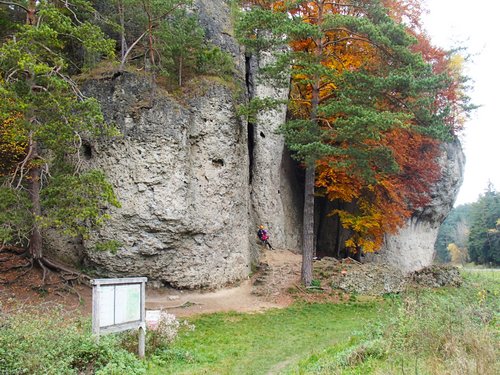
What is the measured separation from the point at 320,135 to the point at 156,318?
415 inches

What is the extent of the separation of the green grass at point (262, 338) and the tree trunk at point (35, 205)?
18.1ft

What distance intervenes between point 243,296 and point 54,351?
34.8 feet

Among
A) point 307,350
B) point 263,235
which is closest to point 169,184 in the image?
point 263,235

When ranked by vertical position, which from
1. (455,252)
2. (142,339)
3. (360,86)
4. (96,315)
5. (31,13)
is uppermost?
(31,13)

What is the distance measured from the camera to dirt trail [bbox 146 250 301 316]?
15.4m

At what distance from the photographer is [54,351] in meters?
6.92

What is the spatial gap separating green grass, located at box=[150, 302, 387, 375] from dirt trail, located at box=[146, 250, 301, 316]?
33.5 inches

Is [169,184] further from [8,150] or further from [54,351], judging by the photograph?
[54,351]

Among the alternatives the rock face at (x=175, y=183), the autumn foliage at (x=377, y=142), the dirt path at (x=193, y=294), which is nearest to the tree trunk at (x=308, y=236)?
the dirt path at (x=193, y=294)

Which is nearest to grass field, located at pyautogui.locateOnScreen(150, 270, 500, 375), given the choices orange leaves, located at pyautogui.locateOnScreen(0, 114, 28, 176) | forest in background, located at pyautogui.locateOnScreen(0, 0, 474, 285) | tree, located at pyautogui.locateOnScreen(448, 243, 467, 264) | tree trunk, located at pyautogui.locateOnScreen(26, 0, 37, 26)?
forest in background, located at pyautogui.locateOnScreen(0, 0, 474, 285)

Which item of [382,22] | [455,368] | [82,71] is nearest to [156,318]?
[455,368]

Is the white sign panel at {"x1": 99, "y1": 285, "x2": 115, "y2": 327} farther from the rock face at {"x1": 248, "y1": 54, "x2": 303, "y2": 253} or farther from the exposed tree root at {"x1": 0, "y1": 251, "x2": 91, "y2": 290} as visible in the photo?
the rock face at {"x1": 248, "y1": 54, "x2": 303, "y2": 253}

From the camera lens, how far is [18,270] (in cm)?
1434

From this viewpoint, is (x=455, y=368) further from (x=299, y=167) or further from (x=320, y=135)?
(x=299, y=167)
